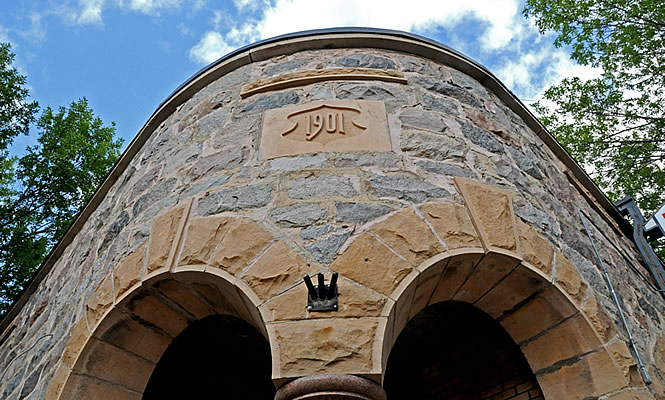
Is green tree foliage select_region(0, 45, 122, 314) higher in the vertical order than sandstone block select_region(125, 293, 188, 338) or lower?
higher

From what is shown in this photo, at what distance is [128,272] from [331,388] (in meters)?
1.19

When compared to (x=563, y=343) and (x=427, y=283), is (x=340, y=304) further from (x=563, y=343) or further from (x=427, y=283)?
(x=563, y=343)

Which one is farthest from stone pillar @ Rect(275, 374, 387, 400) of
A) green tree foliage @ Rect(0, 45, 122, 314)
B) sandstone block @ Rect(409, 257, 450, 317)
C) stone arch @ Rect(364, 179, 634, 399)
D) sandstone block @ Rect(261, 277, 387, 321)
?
green tree foliage @ Rect(0, 45, 122, 314)

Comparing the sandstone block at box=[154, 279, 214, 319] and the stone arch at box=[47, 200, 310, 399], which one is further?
the sandstone block at box=[154, 279, 214, 319]

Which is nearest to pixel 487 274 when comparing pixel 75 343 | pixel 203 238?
Answer: pixel 203 238

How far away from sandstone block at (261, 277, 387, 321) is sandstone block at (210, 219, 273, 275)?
0.24m

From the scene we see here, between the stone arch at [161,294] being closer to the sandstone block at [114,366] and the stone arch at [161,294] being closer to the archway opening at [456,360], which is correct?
the sandstone block at [114,366]

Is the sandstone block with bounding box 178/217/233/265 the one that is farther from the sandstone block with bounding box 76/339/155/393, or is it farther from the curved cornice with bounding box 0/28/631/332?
the curved cornice with bounding box 0/28/631/332

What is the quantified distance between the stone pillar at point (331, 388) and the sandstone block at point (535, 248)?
0.98m

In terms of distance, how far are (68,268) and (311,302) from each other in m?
2.30

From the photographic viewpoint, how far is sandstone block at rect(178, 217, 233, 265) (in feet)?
7.50

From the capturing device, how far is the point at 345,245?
2.16 metres

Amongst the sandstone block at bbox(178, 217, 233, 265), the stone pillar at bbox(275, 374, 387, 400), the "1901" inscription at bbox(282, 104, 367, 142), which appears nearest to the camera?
the stone pillar at bbox(275, 374, 387, 400)

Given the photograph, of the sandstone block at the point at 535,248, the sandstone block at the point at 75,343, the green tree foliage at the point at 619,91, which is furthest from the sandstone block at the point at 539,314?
the green tree foliage at the point at 619,91
